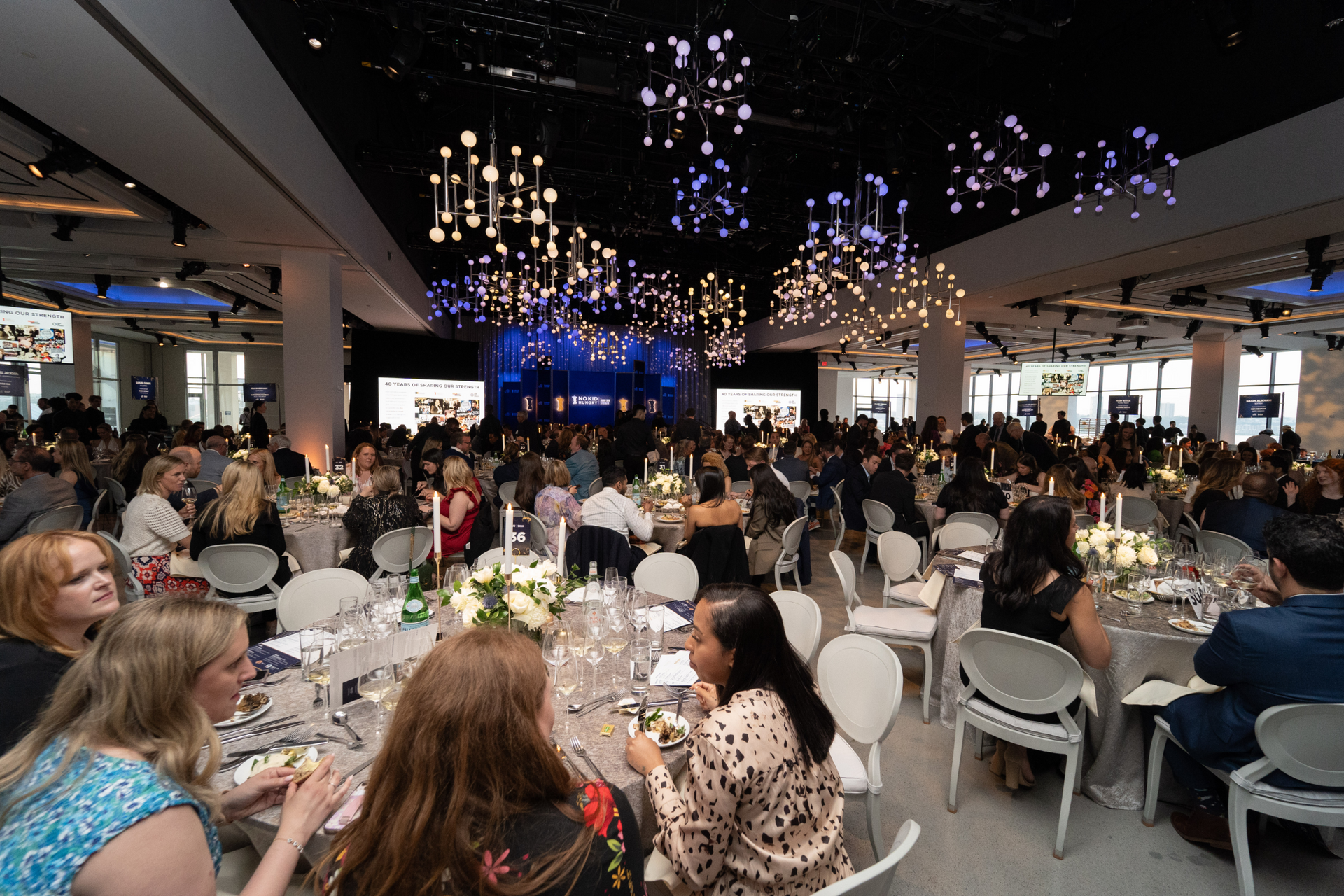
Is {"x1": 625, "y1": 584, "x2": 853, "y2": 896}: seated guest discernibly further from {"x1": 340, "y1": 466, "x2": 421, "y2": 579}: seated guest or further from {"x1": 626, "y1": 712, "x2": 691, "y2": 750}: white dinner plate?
{"x1": 340, "y1": 466, "x2": 421, "y2": 579}: seated guest

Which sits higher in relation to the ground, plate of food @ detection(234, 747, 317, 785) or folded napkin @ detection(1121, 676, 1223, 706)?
plate of food @ detection(234, 747, 317, 785)

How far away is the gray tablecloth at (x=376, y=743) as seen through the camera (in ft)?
5.04

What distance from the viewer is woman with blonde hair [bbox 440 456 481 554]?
5.21 meters

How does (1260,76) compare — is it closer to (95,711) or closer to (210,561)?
(95,711)

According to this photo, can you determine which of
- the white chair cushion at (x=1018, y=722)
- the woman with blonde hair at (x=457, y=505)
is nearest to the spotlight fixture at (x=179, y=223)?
the woman with blonde hair at (x=457, y=505)

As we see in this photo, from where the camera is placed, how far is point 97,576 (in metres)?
2.02

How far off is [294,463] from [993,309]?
1237 centimetres

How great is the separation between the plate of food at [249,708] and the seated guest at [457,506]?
3085mm

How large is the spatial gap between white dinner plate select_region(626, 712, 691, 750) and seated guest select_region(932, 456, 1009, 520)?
190 inches

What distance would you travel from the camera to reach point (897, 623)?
13.2 feet

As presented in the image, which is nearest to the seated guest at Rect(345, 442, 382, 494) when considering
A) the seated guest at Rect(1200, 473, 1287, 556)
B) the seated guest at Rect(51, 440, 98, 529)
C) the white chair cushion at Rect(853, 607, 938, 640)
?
the seated guest at Rect(51, 440, 98, 529)

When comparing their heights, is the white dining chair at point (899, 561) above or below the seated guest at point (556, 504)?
below

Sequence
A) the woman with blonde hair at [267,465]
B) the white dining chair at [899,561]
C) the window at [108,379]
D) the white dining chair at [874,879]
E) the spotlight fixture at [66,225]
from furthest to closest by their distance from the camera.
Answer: the window at [108,379], the spotlight fixture at [66,225], the woman with blonde hair at [267,465], the white dining chair at [899,561], the white dining chair at [874,879]

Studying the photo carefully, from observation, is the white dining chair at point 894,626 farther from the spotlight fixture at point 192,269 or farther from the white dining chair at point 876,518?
the spotlight fixture at point 192,269
